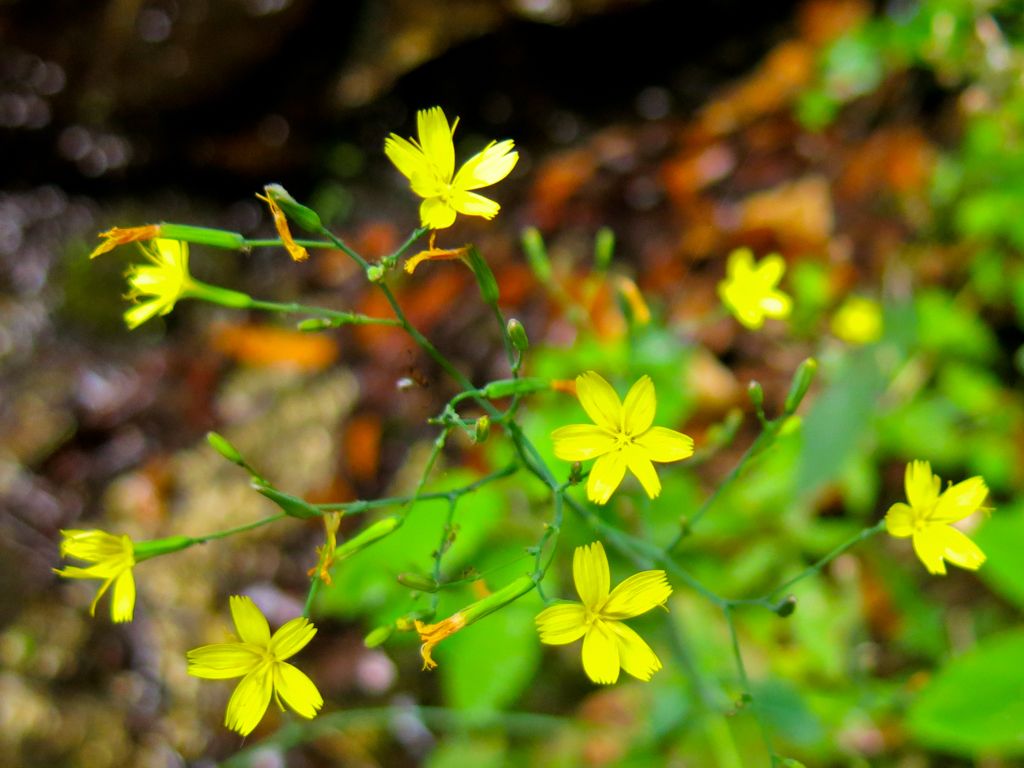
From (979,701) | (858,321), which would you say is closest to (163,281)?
A: (979,701)

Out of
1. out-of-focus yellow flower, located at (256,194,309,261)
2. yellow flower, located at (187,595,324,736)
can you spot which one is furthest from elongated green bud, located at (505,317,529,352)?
yellow flower, located at (187,595,324,736)

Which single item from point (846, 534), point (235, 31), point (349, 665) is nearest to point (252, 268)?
point (235, 31)

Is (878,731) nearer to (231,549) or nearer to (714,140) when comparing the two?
(231,549)

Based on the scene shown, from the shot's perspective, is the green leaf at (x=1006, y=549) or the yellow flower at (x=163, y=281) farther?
the green leaf at (x=1006, y=549)

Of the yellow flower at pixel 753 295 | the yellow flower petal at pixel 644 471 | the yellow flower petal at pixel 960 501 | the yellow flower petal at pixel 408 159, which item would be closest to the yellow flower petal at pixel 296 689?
the yellow flower petal at pixel 644 471

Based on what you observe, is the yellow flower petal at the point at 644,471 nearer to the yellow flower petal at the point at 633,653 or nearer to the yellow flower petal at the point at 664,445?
the yellow flower petal at the point at 664,445

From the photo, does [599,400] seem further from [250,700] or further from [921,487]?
[250,700]
